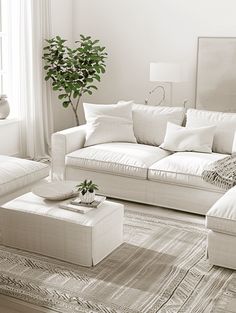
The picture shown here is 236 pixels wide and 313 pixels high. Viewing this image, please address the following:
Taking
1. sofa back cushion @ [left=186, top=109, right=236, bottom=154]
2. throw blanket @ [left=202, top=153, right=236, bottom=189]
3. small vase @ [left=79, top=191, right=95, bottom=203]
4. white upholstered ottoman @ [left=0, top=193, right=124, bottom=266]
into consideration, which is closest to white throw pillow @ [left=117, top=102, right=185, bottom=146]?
sofa back cushion @ [left=186, top=109, right=236, bottom=154]

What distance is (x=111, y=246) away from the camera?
13.6ft

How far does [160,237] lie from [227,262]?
0.76 m

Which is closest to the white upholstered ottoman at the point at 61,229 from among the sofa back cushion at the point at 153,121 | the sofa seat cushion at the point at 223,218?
the sofa seat cushion at the point at 223,218

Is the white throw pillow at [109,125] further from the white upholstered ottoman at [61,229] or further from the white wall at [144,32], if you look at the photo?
the white upholstered ottoman at [61,229]

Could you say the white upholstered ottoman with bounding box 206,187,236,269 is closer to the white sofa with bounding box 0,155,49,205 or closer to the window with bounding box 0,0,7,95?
the white sofa with bounding box 0,155,49,205

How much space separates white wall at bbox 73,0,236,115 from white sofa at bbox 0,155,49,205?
2.70 metres

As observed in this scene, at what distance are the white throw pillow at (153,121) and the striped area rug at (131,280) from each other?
5.28ft

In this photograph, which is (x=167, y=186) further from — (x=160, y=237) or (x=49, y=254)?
(x=49, y=254)

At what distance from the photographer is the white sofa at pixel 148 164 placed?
4.92 metres

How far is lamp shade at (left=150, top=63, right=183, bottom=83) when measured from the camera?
619cm

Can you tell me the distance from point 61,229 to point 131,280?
63cm

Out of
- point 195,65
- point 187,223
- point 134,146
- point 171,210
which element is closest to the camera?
point 187,223

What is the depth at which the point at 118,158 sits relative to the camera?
5.25 m

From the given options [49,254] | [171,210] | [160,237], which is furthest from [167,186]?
[49,254]
